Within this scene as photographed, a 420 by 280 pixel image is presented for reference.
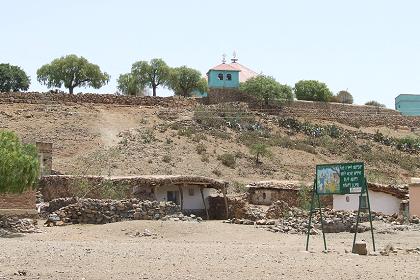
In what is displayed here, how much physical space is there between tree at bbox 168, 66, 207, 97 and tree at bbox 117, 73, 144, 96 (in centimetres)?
347

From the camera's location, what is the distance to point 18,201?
27156 millimetres

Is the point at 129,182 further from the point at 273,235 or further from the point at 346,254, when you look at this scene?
the point at 346,254

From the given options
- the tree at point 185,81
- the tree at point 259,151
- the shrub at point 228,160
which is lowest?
the shrub at point 228,160

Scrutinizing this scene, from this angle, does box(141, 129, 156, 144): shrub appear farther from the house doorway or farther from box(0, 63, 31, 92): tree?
box(0, 63, 31, 92): tree

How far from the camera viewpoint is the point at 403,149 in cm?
6144

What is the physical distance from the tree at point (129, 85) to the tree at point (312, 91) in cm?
1659

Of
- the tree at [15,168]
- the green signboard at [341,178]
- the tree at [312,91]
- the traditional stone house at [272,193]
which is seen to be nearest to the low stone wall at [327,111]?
the tree at [312,91]

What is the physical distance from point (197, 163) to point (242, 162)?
3872 millimetres

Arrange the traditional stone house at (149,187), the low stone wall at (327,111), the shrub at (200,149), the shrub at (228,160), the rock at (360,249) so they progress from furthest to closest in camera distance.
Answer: the low stone wall at (327,111) < the shrub at (200,149) < the shrub at (228,160) < the traditional stone house at (149,187) < the rock at (360,249)

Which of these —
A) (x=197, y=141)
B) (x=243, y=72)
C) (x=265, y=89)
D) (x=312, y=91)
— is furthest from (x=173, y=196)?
(x=243, y=72)

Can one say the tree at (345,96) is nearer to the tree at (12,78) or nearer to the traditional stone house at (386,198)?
the tree at (12,78)

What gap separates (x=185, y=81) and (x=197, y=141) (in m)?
21.6

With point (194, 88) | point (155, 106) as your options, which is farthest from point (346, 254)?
point (194, 88)

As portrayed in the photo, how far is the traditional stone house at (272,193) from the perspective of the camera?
36594mm
